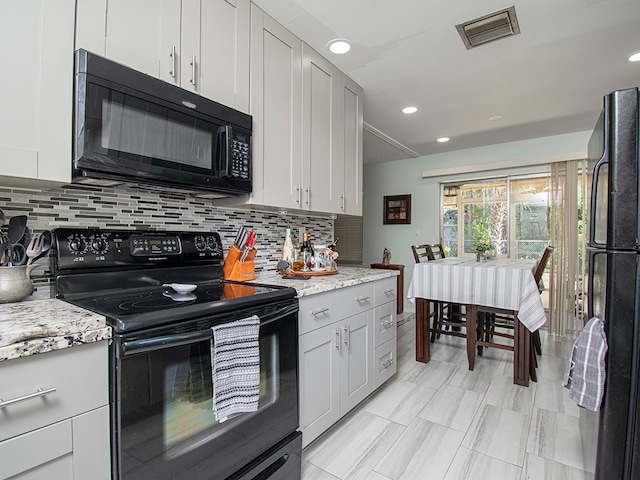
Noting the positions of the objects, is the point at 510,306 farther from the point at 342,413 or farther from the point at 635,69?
the point at 635,69

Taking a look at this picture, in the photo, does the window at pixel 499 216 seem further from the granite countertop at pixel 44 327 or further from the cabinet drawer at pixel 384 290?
the granite countertop at pixel 44 327

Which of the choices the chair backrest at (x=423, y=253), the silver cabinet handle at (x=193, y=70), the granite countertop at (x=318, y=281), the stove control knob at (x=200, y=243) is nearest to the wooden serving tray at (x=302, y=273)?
the granite countertop at (x=318, y=281)

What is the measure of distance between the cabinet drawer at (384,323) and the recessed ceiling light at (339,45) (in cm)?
174

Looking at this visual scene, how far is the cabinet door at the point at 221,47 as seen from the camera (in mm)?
1464

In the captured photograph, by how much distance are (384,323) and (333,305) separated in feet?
2.29

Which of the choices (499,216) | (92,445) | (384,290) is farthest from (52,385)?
(499,216)

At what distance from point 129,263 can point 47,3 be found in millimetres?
922

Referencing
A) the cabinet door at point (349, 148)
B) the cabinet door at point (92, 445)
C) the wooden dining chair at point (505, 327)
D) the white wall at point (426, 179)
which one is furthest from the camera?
the white wall at point (426, 179)

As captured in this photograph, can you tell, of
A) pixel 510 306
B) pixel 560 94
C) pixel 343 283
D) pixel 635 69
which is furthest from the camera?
pixel 560 94

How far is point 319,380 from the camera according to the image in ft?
5.52

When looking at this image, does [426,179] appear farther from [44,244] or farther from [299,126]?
[44,244]

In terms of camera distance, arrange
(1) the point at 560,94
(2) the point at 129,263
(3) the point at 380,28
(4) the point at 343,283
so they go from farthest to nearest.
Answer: (1) the point at 560,94 < (3) the point at 380,28 < (4) the point at 343,283 < (2) the point at 129,263

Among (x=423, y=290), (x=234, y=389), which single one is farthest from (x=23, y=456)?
(x=423, y=290)

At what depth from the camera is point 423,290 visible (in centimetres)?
299
